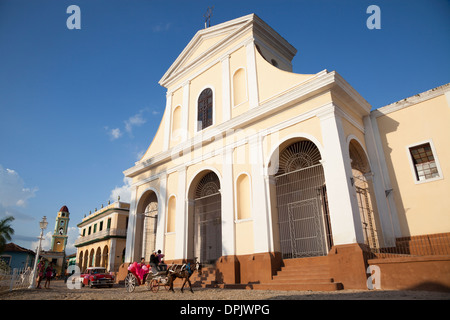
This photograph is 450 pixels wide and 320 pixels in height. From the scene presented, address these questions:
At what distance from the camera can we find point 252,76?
12.4 metres

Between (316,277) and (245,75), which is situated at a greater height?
(245,75)

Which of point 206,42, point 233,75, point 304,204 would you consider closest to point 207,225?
point 304,204

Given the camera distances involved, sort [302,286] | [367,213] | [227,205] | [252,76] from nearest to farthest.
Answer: [302,286], [367,213], [227,205], [252,76]

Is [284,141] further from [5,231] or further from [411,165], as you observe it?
[5,231]

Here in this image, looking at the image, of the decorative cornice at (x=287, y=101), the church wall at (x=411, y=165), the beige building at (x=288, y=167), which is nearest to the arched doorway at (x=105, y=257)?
the beige building at (x=288, y=167)

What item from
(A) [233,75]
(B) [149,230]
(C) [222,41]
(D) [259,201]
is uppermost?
(C) [222,41]

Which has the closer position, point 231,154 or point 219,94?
point 231,154

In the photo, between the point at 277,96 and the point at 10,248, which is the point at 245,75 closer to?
the point at 277,96

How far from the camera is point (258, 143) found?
1108 cm

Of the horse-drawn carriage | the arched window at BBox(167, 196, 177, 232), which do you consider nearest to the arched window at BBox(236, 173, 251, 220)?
the horse-drawn carriage

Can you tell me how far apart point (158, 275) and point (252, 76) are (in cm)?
835
